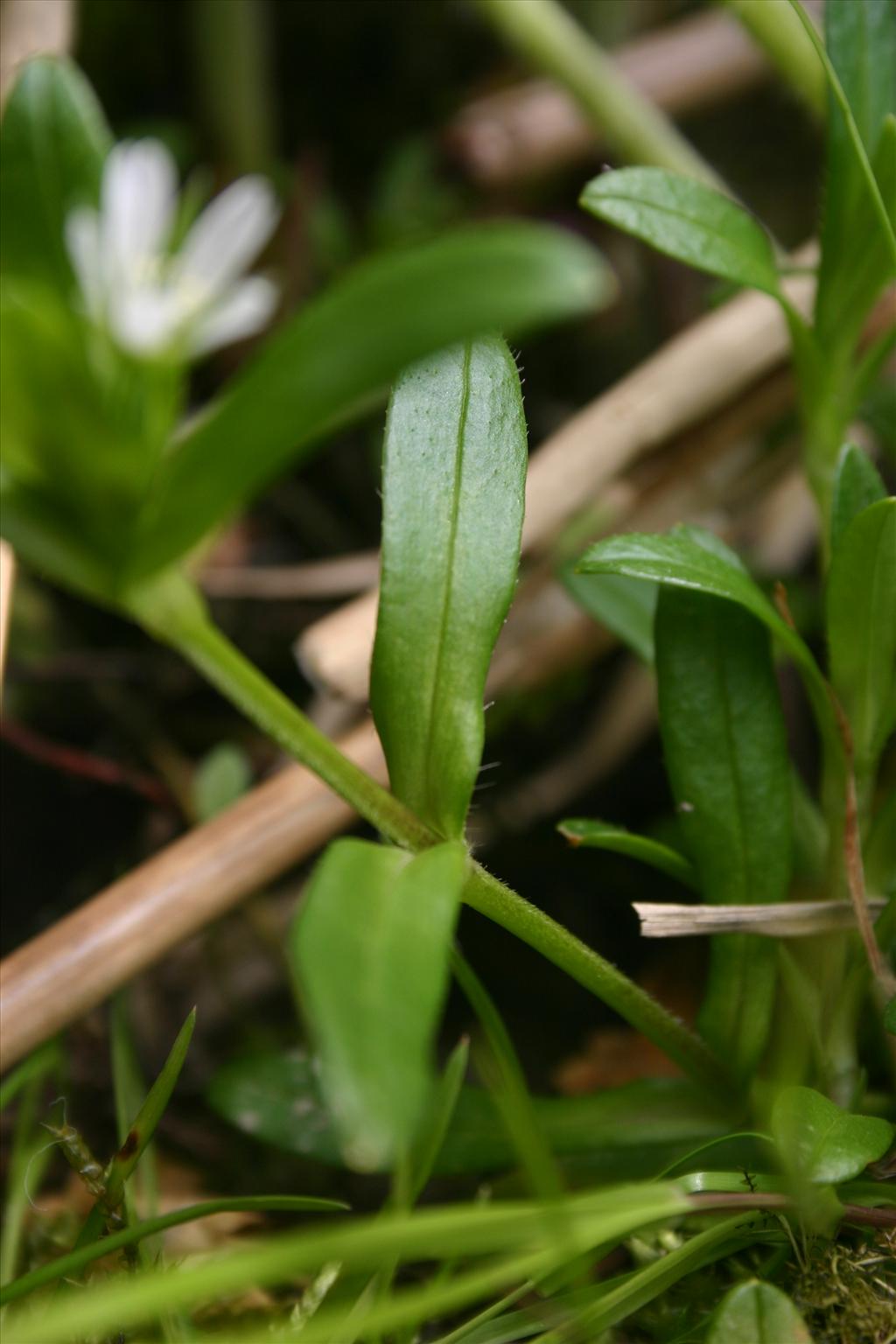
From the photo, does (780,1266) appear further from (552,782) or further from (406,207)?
(406,207)

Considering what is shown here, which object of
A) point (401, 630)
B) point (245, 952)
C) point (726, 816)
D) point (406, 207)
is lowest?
point (245, 952)

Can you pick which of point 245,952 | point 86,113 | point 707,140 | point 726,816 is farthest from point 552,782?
point 707,140

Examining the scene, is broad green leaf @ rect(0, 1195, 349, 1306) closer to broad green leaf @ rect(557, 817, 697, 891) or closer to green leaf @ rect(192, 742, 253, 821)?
broad green leaf @ rect(557, 817, 697, 891)

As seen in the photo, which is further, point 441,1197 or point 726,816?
point 441,1197

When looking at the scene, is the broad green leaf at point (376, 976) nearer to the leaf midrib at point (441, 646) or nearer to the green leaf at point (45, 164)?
the leaf midrib at point (441, 646)

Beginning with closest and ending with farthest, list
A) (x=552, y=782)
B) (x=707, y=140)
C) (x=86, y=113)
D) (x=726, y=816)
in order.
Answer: (x=86, y=113), (x=726, y=816), (x=552, y=782), (x=707, y=140)

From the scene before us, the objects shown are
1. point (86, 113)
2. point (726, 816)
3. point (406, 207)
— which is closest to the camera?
point (86, 113)
